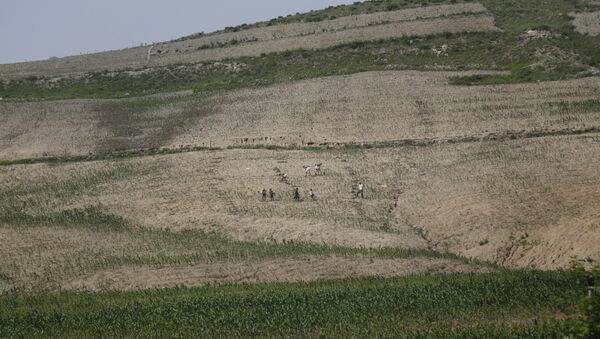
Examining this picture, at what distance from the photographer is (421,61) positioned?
7919 centimetres

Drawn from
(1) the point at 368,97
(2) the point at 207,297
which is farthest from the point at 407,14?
(2) the point at 207,297

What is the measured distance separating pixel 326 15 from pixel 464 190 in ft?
222

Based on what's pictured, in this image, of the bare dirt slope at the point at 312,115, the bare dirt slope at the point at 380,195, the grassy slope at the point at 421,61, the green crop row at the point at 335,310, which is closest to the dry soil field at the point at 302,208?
the bare dirt slope at the point at 380,195

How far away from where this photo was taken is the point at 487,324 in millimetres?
24203

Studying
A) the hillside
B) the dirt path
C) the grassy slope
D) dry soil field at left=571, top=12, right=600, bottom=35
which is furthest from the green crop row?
dry soil field at left=571, top=12, right=600, bottom=35

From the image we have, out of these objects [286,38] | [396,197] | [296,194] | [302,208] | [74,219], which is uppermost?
[286,38]

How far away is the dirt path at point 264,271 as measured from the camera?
32.7m

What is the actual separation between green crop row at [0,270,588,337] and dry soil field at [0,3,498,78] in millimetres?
60367

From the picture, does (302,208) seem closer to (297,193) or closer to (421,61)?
(297,193)

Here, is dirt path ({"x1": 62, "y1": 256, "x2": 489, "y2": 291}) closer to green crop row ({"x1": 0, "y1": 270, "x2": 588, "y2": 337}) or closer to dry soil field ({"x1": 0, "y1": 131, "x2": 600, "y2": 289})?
dry soil field ({"x1": 0, "y1": 131, "x2": 600, "y2": 289})

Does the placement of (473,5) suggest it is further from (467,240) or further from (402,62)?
(467,240)

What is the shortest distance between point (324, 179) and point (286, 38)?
5023 cm

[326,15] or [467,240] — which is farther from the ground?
[326,15]

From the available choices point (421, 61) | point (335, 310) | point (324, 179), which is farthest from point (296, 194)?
point (421, 61)
